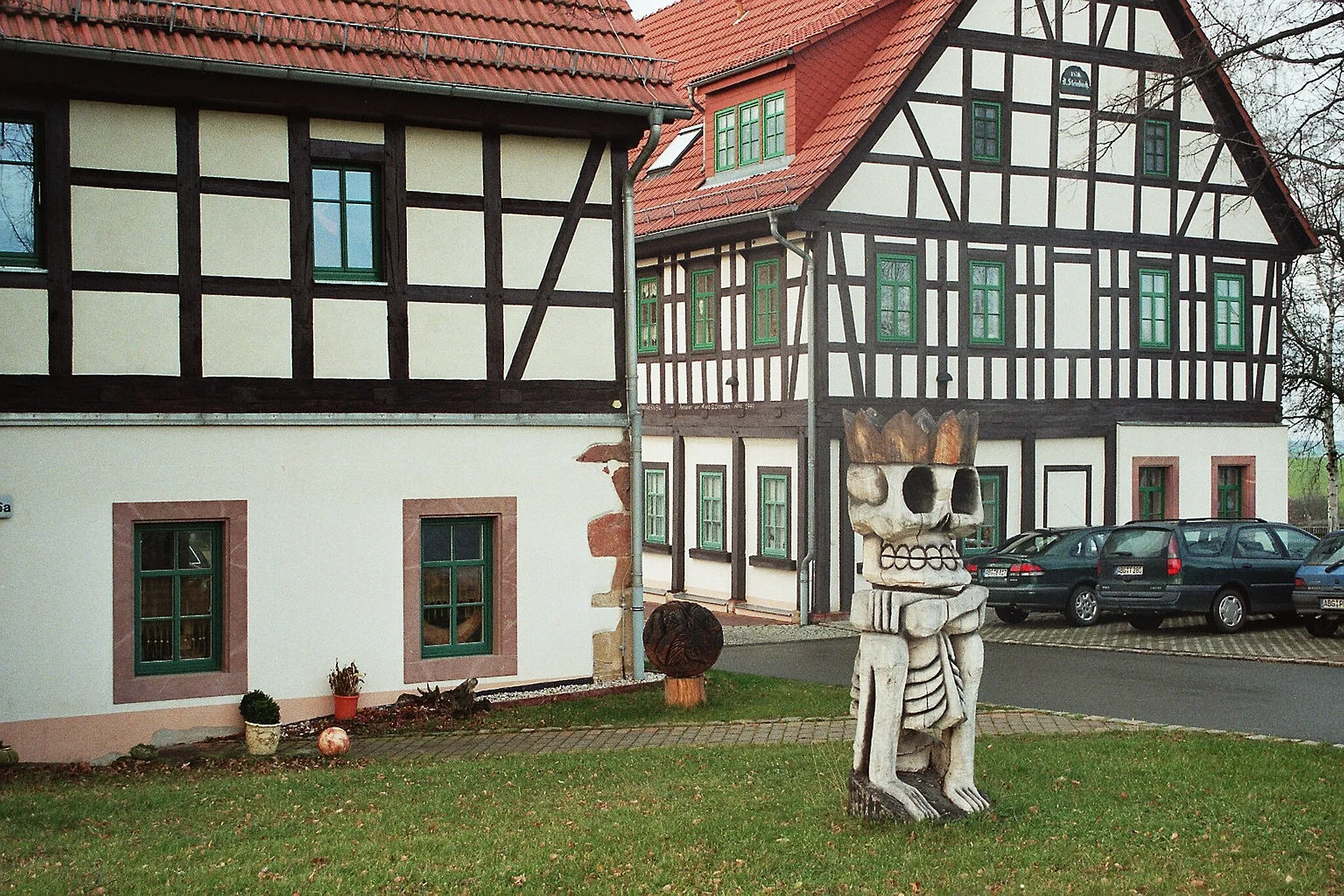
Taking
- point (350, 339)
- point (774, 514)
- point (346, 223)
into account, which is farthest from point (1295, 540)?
point (346, 223)

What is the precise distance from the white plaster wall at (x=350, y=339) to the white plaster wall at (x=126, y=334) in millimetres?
1320

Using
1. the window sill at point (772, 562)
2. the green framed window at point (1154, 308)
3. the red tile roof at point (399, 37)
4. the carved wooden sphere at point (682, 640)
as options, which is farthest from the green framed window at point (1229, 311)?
the carved wooden sphere at point (682, 640)

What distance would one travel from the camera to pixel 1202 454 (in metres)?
27.3

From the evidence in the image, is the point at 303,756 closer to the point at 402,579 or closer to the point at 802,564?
the point at 402,579

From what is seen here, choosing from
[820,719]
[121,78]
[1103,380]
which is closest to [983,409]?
[1103,380]

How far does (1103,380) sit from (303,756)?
1709 centimetres

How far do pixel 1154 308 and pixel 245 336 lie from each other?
Result: 17.6 metres

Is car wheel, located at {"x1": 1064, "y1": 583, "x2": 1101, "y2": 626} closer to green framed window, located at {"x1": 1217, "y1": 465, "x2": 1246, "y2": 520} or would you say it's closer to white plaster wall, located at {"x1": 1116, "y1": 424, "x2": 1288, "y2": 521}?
white plaster wall, located at {"x1": 1116, "y1": 424, "x2": 1288, "y2": 521}

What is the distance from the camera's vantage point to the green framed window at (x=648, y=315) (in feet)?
92.4

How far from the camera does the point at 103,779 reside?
12.5m

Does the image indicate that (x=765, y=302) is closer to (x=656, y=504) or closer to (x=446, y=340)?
(x=656, y=504)

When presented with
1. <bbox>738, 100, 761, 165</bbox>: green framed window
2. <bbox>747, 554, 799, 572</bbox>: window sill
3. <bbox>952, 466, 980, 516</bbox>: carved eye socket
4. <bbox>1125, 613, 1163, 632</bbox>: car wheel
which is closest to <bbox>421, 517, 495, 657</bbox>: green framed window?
<bbox>952, 466, 980, 516</bbox>: carved eye socket

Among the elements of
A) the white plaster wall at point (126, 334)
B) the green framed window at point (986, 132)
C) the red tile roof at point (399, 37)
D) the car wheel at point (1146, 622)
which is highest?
the green framed window at point (986, 132)

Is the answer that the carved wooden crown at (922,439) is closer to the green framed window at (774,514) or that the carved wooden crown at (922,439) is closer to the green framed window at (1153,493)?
the green framed window at (774,514)
